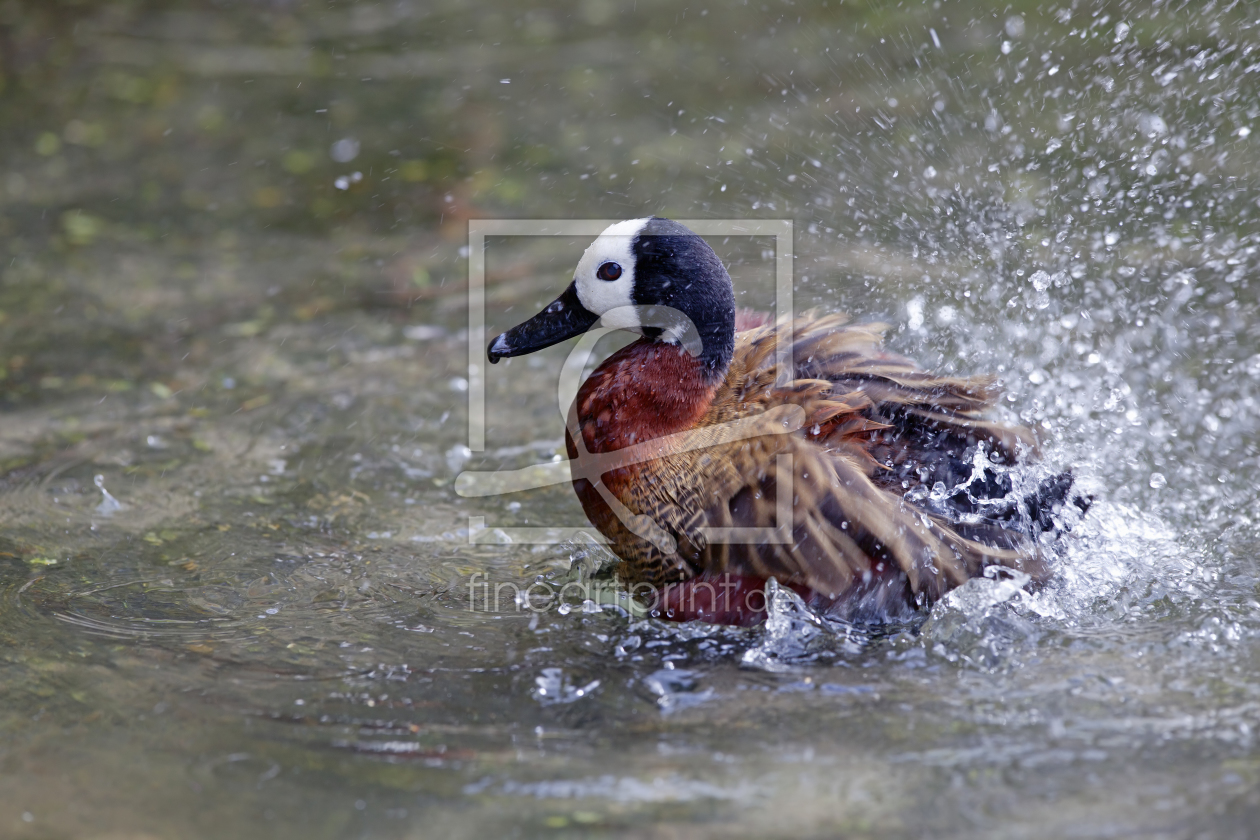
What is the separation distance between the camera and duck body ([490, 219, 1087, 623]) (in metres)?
3.07

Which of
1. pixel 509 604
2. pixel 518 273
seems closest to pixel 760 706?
pixel 509 604

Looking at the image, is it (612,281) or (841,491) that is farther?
(612,281)

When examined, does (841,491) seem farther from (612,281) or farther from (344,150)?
(344,150)

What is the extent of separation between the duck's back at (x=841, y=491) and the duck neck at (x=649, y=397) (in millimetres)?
54

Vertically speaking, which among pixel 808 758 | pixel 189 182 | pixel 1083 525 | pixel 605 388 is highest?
pixel 189 182

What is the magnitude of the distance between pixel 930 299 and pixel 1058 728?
7.73 feet

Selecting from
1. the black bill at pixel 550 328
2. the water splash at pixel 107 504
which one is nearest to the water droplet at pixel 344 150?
the water splash at pixel 107 504

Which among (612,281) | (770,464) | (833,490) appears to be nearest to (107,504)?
(612,281)

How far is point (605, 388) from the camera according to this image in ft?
10.7

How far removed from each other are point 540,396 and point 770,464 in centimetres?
186

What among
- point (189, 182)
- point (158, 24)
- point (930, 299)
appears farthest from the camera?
point (158, 24)

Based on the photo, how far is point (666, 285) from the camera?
3232 mm

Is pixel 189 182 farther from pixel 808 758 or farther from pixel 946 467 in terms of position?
pixel 808 758

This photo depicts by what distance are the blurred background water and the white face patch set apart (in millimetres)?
797
